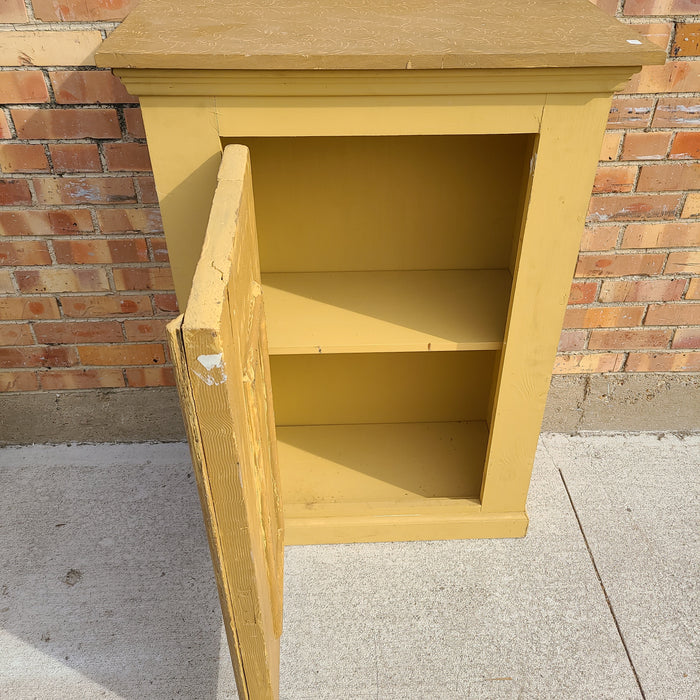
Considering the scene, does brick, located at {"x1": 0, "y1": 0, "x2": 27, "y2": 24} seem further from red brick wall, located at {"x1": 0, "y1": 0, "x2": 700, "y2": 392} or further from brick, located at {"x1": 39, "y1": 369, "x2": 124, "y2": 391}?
brick, located at {"x1": 39, "y1": 369, "x2": 124, "y2": 391}

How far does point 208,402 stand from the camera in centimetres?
73

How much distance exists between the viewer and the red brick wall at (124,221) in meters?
Result: 1.51

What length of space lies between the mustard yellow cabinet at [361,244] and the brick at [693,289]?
2.05 feet

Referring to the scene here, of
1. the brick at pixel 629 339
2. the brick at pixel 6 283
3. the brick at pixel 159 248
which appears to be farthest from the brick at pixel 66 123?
the brick at pixel 629 339

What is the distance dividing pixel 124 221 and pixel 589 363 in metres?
1.54

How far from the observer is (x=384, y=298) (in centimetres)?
163

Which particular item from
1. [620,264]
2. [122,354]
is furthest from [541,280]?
[122,354]

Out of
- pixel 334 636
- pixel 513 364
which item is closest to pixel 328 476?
pixel 334 636

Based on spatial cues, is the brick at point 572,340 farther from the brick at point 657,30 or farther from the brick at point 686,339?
the brick at point 657,30

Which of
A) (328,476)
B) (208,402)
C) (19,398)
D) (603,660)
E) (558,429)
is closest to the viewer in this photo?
(208,402)

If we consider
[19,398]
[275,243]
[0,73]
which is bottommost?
[19,398]

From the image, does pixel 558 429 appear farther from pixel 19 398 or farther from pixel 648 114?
pixel 19 398

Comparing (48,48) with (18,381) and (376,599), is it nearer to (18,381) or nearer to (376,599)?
(18,381)

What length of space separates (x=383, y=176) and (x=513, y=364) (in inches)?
23.8
